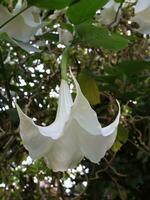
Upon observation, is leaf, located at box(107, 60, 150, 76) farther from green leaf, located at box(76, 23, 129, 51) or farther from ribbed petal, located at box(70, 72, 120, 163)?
ribbed petal, located at box(70, 72, 120, 163)

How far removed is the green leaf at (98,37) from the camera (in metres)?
0.68

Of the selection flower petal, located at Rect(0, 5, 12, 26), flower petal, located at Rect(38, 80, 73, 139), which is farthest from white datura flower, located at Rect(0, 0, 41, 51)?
flower petal, located at Rect(38, 80, 73, 139)

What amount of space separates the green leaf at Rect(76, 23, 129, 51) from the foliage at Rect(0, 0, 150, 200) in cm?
4

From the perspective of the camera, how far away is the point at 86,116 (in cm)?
55

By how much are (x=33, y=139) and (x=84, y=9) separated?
0.20 meters

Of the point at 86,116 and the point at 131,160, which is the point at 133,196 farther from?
the point at 86,116

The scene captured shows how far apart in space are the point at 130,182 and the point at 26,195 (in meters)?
0.26

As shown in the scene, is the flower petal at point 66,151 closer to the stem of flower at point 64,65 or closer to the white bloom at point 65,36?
the stem of flower at point 64,65

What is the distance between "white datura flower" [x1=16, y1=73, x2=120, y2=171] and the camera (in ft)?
1.77

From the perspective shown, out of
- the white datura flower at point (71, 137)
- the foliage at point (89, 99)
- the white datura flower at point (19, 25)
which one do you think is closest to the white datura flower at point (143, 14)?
the foliage at point (89, 99)

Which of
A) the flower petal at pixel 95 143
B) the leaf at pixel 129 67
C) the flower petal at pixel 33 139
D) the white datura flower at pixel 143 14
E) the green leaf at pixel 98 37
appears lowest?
the leaf at pixel 129 67

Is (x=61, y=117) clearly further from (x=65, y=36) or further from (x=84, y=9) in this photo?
(x=65, y=36)

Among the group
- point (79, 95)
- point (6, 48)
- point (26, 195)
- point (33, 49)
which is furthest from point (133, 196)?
point (79, 95)

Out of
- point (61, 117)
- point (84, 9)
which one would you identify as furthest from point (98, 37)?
point (61, 117)
